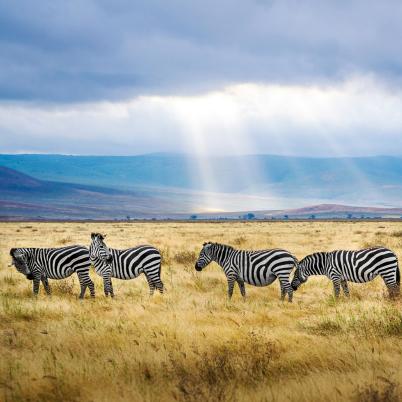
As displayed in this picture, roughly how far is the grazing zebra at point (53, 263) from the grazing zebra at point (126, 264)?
1.13 feet

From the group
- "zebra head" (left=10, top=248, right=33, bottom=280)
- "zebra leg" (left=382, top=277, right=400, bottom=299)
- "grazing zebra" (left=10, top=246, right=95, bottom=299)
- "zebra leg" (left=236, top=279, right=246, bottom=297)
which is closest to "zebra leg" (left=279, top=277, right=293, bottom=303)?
"zebra leg" (left=236, top=279, right=246, bottom=297)

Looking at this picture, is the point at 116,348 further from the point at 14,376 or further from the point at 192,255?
the point at 192,255

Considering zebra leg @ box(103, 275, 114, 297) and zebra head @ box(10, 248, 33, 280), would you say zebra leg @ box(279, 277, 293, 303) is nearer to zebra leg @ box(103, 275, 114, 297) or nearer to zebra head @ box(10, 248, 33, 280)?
zebra leg @ box(103, 275, 114, 297)

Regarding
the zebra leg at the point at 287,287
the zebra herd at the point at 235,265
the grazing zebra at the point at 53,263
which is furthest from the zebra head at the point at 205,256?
the grazing zebra at the point at 53,263

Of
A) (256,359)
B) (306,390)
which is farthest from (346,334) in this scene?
(306,390)

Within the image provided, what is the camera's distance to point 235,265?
607 inches

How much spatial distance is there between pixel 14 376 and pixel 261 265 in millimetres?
8439

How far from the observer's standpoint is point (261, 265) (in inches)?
595

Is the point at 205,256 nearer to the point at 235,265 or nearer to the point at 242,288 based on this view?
the point at 235,265

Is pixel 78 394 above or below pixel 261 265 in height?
below

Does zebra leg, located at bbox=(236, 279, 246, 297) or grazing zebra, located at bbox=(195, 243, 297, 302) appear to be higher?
grazing zebra, located at bbox=(195, 243, 297, 302)

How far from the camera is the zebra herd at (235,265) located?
15.0 metres

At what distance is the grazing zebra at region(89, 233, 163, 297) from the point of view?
1545cm

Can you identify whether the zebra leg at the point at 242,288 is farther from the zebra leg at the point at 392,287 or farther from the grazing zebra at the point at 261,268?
the zebra leg at the point at 392,287
